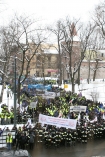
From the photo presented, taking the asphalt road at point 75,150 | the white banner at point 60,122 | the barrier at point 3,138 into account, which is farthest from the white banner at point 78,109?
the barrier at point 3,138

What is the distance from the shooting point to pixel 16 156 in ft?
37.7

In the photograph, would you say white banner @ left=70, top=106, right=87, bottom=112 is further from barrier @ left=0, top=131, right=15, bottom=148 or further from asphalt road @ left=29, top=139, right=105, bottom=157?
barrier @ left=0, top=131, right=15, bottom=148

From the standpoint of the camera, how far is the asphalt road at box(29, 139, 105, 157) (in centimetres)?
1513

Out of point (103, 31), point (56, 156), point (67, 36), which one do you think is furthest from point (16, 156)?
point (67, 36)

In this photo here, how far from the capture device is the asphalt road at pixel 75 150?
15130 millimetres

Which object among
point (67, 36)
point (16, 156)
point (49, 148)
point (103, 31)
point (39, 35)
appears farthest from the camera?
point (67, 36)

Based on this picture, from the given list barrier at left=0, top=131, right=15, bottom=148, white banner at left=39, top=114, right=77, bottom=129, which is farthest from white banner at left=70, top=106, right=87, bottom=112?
barrier at left=0, top=131, right=15, bottom=148

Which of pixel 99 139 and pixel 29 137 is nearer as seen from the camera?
pixel 29 137

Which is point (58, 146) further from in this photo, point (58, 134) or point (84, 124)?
point (84, 124)

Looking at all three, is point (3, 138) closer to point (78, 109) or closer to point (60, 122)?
point (60, 122)

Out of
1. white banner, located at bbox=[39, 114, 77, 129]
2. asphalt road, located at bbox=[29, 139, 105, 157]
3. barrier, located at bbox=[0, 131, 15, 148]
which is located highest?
white banner, located at bbox=[39, 114, 77, 129]

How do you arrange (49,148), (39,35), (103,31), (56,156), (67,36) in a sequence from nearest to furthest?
(56,156), (49,148), (39,35), (103,31), (67,36)

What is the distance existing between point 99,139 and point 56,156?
4.52 metres

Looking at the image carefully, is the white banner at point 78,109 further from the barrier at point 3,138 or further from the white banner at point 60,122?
the barrier at point 3,138
